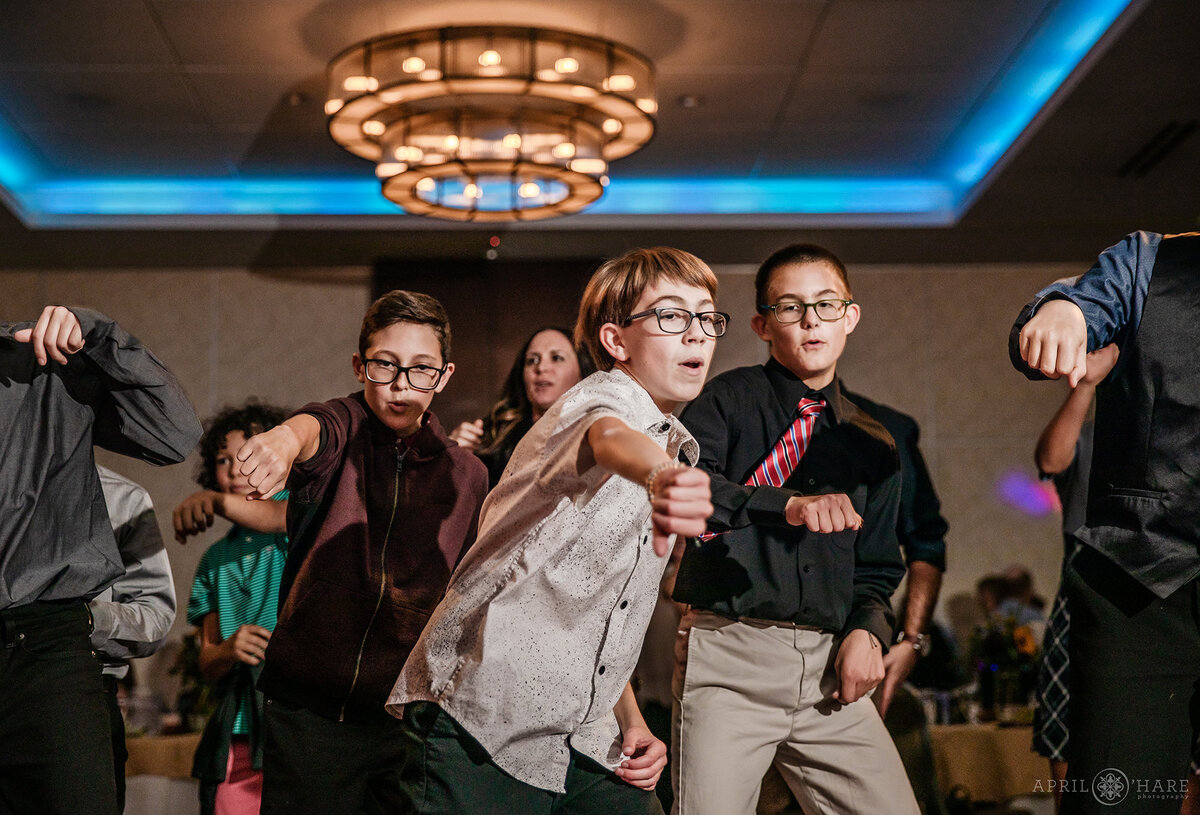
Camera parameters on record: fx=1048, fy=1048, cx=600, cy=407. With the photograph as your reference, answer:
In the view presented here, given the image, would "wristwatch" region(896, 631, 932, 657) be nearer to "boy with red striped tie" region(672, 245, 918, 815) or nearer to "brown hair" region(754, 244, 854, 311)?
"boy with red striped tie" region(672, 245, 918, 815)

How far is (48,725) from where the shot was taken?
198 cm

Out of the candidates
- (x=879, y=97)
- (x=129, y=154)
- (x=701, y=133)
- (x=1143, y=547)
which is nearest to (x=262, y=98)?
(x=129, y=154)

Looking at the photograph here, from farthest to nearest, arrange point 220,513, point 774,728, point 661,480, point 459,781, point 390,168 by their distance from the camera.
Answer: point 390,168 < point 220,513 < point 774,728 < point 459,781 < point 661,480

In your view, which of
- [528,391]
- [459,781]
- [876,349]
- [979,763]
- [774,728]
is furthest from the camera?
[876,349]

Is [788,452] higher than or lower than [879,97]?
lower

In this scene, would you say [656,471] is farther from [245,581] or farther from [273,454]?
[245,581]

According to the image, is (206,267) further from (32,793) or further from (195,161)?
(32,793)

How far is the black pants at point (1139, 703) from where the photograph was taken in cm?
182

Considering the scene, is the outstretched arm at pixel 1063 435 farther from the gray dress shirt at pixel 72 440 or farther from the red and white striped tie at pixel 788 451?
the gray dress shirt at pixel 72 440

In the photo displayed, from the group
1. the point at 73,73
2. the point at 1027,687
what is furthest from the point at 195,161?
the point at 1027,687

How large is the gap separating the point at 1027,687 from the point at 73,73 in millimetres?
5056

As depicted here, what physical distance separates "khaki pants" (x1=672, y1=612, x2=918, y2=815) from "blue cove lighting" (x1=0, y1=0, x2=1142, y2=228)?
14.4ft

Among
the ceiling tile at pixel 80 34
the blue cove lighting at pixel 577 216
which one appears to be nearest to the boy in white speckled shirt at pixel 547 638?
the ceiling tile at pixel 80 34

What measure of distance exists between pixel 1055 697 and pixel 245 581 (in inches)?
102
